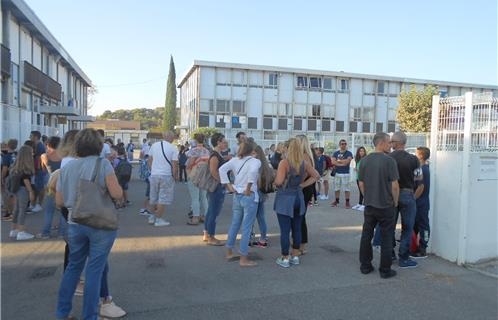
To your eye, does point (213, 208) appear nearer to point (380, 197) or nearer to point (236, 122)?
point (380, 197)

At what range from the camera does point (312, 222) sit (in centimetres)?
907

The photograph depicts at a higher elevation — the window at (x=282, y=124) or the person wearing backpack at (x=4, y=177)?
the window at (x=282, y=124)

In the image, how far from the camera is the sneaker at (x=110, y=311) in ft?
13.5

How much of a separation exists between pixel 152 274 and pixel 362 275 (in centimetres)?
271

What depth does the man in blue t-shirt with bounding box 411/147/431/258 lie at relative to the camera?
20.9 feet

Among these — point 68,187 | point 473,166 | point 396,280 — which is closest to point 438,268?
point 396,280

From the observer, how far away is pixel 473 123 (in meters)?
6.08

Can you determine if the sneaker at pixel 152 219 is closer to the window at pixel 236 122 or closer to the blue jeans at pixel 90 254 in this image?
the blue jeans at pixel 90 254

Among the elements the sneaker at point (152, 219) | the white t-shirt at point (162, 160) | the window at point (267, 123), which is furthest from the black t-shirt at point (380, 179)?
the window at point (267, 123)

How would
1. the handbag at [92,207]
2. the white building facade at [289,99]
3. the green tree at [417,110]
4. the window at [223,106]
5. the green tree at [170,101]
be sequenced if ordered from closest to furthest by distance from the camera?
the handbag at [92,207]
the green tree at [417,110]
the white building facade at [289,99]
the window at [223,106]
the green tree at [170,101]

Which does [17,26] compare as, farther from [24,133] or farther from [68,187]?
[68,187]

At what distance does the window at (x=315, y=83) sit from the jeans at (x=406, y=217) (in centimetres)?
3685

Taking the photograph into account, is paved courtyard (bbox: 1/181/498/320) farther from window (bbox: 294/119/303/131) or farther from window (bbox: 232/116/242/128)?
window (bbox: 294/119/303/131)

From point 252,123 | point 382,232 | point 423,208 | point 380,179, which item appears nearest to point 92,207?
point 380,179
